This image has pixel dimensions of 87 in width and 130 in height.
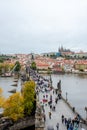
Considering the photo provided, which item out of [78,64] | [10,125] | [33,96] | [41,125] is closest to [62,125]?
[41,125]

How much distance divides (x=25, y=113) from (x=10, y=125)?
257 cm

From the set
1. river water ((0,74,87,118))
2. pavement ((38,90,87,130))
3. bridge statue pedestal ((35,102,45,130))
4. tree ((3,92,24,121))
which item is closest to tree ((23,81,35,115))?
tree ((3,92,24,121))

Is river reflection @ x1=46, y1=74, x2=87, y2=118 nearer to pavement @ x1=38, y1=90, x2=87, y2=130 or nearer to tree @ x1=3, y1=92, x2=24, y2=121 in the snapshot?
pavement @ x1=38, y1=90, x2=87, y2=130

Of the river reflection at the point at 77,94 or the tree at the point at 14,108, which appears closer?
the tree at the point at 14,108

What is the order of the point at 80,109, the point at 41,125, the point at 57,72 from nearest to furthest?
the point at 41,125 < the point at 80,109 < the point at 57,72

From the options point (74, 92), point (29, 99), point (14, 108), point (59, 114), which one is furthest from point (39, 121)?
point (74, 92)

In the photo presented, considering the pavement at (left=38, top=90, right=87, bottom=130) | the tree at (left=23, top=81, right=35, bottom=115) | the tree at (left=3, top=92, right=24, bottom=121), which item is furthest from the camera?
the tree at (left=23, top=81, right=35, bottom=115)

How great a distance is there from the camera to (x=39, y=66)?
170500 mm

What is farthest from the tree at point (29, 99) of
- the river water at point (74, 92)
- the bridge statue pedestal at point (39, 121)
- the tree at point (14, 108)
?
the river water at point (74, 92)

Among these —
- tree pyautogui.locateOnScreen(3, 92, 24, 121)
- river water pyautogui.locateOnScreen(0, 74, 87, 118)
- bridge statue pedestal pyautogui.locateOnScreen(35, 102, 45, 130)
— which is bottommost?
river water pyautogui.locateOnScreen(0, 74, 87, 118)

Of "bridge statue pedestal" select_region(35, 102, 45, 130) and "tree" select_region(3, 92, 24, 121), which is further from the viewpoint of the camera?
"tree" select_region(3, 92, 24, 121)

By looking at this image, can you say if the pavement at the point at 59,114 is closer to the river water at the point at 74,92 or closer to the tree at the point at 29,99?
the tree at the point at 29,99

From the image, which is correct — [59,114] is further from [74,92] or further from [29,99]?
[74,92]

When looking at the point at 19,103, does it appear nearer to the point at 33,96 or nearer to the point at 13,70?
the point at 33,96
